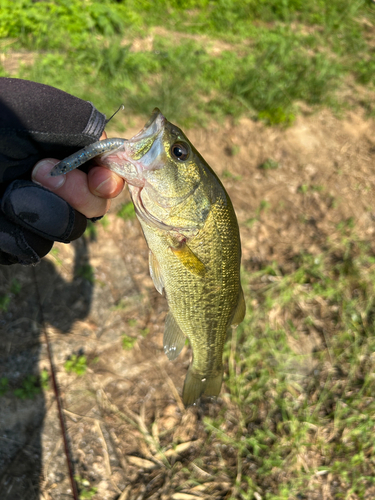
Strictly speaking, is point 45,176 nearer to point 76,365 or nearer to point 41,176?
point 41,176

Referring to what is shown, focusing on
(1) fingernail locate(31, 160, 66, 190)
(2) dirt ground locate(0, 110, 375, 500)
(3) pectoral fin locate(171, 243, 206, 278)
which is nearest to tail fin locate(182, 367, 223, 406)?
(3) pectoral fin locate(171, 243, 206, 278)

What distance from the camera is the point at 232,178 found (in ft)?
15.3

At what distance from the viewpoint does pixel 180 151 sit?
1.84 meters

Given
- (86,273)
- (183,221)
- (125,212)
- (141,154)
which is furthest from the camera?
(125,212)

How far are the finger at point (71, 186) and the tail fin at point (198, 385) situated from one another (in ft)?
4.48

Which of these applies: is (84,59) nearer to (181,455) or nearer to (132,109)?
(132,109)

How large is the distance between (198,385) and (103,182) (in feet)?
5.17

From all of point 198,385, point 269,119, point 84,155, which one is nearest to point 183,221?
point 84,155

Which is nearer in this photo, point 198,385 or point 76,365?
point 198,385

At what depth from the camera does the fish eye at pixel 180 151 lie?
1824 mm

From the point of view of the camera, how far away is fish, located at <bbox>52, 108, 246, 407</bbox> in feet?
5.81

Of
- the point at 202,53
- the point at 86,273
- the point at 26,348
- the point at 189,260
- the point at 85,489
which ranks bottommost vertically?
the point at 85,489

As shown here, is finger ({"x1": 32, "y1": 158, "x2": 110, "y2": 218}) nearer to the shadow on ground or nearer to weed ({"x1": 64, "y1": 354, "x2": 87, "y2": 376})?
the shadow on ground

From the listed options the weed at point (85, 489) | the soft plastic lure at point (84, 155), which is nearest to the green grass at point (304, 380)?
the weed at point (85, 489)
